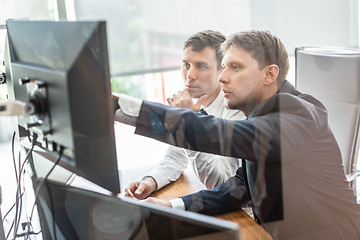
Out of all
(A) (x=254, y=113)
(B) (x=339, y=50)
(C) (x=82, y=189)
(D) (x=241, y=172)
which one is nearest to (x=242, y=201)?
(D) (x=241, y=172)

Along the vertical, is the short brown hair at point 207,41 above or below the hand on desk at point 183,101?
above

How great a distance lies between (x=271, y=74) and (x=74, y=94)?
705 millimetres

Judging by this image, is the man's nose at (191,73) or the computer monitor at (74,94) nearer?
the computer monitor at (74,94)

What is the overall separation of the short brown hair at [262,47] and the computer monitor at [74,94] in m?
0.63

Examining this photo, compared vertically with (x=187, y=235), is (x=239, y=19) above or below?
above

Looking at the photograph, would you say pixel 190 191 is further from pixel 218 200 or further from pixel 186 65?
pixel 186 65

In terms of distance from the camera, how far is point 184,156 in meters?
1.36

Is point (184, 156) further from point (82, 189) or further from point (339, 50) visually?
point (339, 50)

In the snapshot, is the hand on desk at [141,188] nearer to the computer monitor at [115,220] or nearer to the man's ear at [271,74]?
the computer monitor at [115,220]

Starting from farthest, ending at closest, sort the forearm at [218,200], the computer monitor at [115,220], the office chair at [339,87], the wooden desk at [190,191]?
the office chair at [339,87] < the forearm at [218,200] < the wooden desk at [190,191] < the computer monitor at [115,220]

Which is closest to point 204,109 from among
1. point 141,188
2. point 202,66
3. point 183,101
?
point 183,101

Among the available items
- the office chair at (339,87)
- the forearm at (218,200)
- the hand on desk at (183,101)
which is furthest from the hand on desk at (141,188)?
the office chair at (339,87)

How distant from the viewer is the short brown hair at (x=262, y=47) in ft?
4.00

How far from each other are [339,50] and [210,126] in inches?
29.9
